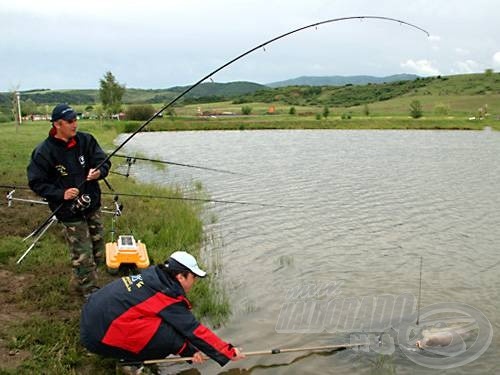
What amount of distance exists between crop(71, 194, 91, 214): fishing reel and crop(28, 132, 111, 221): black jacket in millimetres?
42

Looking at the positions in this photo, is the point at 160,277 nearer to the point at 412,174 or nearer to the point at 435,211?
the point at 435,211

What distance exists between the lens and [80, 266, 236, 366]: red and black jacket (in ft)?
14.9

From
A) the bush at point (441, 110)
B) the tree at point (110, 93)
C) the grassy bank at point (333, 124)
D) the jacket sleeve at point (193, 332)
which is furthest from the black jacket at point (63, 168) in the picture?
the bush at point (441, 110)

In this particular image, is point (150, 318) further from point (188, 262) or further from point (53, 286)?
point (53, 286)

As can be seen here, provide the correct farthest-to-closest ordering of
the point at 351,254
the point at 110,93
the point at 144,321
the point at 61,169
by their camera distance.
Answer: the point at 110,93 → the point at 351,254 → the point at 61,169 → the point at 144,321

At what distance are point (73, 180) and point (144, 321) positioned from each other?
214cm

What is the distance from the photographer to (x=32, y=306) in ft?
20.1

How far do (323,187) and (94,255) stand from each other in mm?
11887

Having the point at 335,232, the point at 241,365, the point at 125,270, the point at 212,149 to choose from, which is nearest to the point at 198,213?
the point at 335,232

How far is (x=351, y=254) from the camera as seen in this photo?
1009 cm

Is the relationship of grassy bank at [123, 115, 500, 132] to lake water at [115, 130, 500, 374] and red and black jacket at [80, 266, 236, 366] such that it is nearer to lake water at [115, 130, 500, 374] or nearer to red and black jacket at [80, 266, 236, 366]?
lake water at [115, 130, 500, 374]

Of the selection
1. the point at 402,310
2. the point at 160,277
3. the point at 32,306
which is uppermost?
the point at 160,277

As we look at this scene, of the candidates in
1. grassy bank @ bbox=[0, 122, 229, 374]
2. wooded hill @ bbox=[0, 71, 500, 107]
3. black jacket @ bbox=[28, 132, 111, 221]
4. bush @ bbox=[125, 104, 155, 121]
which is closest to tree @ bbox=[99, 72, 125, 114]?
bush @ bbox=[125, 104, 155, 121]

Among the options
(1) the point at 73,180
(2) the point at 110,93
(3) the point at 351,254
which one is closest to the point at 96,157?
(1) the point at 73,180
